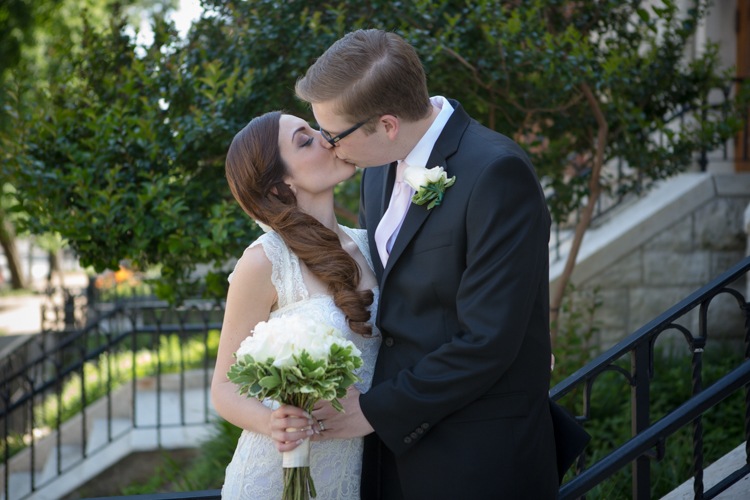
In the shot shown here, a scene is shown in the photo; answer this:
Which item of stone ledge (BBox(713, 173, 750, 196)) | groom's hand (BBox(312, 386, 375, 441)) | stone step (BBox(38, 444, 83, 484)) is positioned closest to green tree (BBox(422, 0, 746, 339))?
stone ledge (BBox(713, 173, 750, 196))

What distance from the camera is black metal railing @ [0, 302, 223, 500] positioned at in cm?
609

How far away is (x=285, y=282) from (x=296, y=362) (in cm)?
60

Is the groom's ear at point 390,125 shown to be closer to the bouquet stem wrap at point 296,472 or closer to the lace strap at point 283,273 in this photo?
the lace strap at point 283,273

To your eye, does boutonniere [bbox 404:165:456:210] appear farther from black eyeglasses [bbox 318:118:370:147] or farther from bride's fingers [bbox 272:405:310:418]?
bride's fingers [bbox 272:405:310:418]

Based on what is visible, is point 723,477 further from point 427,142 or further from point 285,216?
point 285,216

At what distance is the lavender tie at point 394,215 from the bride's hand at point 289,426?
0.61 m

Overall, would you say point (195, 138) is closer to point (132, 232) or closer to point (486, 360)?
point (132, 232)

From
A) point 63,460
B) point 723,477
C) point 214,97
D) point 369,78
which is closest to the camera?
point 369,78

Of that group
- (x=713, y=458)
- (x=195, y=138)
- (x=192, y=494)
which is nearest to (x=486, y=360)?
(x=192, y=494)

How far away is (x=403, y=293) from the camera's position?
2.05 metres

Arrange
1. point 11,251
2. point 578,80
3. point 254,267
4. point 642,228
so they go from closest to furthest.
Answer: point 254,267
point 578,80
point 642,228
point 11,251

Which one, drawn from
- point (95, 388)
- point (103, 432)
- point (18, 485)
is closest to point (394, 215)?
point (103, 432)

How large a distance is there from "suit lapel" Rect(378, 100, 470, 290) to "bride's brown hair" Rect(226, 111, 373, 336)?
0.95 feet

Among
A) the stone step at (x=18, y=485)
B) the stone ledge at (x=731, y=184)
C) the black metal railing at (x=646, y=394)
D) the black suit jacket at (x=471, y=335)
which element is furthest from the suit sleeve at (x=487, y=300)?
the stone step at (x=18, y=485)
